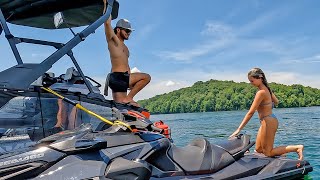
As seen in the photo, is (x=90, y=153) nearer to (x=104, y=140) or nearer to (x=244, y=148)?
(x=104, y=140)

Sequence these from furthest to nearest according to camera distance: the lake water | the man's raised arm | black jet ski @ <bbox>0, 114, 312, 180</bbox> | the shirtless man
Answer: the lake water → the shirtless man → the man's raised arm → black jet ski @ <bbox>0, 114, 312, 180</bbox>

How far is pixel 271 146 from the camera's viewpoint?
500cm

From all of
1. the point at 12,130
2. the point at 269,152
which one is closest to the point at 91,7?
the point at 12,130

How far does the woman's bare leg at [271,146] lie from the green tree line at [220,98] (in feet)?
222

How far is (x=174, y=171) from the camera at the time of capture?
9.30 feet

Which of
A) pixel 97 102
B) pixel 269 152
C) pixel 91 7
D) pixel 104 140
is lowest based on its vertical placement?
pixel 269 152

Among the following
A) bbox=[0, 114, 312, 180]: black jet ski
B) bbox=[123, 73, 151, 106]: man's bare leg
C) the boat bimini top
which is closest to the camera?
bbox=[0, 114, 312, 180]: black jet ski

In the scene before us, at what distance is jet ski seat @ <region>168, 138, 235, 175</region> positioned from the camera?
9.59ft

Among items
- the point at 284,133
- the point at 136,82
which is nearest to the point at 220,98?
the point at 284,133

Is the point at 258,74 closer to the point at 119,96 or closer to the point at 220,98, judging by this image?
the point at 119,96

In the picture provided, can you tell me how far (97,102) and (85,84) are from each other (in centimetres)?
48

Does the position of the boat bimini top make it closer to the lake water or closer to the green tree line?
the lake water

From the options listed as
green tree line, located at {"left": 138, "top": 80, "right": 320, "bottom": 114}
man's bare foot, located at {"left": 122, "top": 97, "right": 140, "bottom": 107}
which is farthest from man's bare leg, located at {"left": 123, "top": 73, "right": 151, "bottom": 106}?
green tree line, located at {"left": 138, "top": 80, "right": 320, "bottom": 114}

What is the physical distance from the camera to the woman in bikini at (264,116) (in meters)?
4.98
